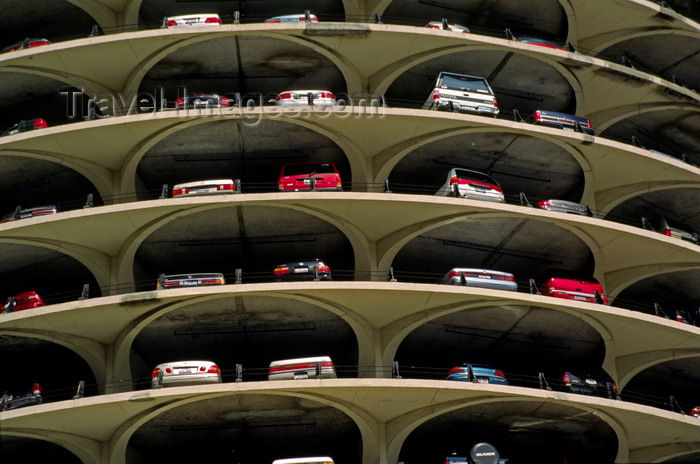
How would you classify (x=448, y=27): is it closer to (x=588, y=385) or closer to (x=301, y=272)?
(x=301, y=272)

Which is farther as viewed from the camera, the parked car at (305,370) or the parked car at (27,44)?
the parked car at (27,44)

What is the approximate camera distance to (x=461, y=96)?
33250 millimetres

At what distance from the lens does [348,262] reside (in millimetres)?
33969

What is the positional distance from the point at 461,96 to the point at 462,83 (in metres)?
0.59

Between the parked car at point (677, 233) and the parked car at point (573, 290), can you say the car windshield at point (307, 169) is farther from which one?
the parked car at point (677, 233)

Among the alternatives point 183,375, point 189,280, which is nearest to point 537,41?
point 189,280

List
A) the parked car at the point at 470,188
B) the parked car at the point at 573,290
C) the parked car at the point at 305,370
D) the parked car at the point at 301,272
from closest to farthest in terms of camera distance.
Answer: the parked car at the point at 305,370
the parked car at the point at 301,272
the parked car at the point at 573,290
the parked car at the point at 470,188

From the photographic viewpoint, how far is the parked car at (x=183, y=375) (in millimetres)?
27281

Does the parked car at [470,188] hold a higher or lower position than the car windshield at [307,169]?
lower

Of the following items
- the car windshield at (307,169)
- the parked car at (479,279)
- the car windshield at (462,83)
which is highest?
the car windshield at (462,83)

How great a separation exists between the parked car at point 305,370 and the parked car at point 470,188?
22.9ft

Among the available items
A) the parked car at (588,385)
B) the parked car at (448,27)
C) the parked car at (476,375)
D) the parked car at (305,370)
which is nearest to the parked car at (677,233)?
the parked car at (588,385)

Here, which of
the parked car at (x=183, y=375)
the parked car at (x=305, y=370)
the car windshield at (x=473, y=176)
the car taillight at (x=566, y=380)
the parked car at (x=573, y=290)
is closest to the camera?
the parked car at (x=183, y=375)

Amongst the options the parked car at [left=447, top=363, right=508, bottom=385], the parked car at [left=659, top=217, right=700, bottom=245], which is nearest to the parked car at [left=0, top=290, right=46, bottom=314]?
the parked car at [left=447, top=363, right=508, bottom=385]
